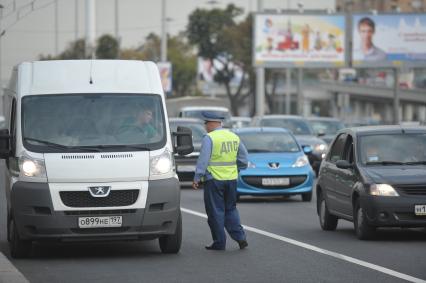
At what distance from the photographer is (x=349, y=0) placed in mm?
151250

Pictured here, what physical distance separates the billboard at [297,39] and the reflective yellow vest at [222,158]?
46.9 metres

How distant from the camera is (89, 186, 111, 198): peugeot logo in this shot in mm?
13688

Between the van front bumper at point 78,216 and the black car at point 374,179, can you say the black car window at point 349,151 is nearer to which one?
the black car at point 374,179

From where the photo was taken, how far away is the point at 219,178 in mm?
14625

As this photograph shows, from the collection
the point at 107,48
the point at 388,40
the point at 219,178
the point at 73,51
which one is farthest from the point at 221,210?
the point at 107,48

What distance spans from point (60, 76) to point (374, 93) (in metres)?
110

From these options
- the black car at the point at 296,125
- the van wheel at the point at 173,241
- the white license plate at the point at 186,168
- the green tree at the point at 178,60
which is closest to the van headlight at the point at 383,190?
the van wheel at the point at 173,241

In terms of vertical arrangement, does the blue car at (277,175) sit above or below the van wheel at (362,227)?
below

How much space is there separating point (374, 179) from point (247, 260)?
2.86m

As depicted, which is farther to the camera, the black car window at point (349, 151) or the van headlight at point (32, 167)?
the black car window at point (349, 151)

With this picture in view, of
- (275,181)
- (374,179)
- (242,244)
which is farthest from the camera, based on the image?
(275,181)

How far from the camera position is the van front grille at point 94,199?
1367 centimetres

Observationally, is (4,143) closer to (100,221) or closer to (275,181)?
(100,221)

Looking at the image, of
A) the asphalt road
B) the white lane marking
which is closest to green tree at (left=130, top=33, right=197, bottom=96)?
the white lane marking
